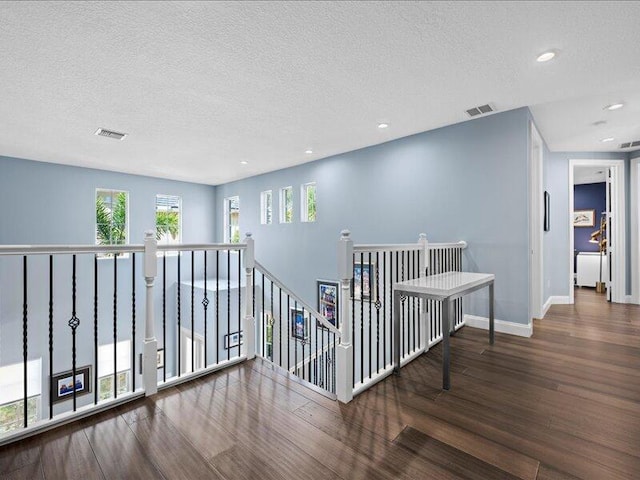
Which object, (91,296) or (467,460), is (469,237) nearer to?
(467,460)

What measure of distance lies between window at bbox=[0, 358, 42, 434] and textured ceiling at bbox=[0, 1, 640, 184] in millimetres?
4345

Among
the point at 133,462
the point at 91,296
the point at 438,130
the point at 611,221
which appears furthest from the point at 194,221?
the point at 611,221

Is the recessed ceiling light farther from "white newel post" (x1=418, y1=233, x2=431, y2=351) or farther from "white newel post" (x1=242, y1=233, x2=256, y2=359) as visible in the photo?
"white newel post" (x1=242, y1=233, x2=256, y2=359)

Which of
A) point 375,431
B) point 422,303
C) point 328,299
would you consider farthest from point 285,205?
point 375,431

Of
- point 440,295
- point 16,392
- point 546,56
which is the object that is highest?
point 546,56

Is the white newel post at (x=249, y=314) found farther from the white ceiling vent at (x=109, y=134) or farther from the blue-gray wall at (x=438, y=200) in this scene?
the white ceiling vent at (x=109, y=134)

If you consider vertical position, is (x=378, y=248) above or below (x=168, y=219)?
below

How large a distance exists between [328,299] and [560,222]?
A: 14.5 feet

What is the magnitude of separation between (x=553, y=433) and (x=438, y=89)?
10.2 feet

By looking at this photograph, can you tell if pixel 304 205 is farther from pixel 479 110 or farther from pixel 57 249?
pixel 57 249

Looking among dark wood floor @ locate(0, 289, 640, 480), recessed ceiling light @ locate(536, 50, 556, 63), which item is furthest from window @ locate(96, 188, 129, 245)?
recessed ceiling light @ locate(536, 50, 556, 63)

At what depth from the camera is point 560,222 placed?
5.49 meters

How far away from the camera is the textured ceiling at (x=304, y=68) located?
7.16 feet

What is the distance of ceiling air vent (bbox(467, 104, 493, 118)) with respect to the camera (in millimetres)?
3744
